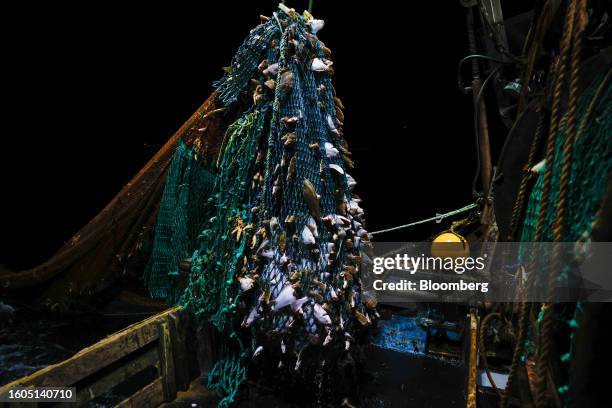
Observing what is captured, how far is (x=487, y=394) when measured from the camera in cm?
292

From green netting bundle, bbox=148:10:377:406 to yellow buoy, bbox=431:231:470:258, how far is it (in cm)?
155

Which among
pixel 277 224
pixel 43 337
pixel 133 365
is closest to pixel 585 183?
pixel 277 224

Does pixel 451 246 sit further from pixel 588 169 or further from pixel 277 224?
pixel 588 169

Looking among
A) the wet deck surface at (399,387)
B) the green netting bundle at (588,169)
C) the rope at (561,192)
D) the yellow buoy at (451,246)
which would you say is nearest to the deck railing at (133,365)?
the wet deck surface at (399,387)

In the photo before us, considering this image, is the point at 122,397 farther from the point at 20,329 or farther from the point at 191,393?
the point at 20,329

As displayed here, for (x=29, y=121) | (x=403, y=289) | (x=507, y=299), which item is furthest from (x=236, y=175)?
(x=29, y=121)

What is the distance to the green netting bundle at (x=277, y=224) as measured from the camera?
8.30 ft

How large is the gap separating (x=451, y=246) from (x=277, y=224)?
106 inches

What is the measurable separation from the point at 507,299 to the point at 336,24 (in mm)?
6918

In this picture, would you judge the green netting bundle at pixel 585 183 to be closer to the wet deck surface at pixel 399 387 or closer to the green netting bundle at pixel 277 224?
the green netting bundle at pixel 277 224

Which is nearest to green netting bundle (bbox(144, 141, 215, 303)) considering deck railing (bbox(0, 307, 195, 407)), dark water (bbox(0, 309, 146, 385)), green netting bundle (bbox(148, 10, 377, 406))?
green netting bundle (bbox(148, 10, 377, 406))

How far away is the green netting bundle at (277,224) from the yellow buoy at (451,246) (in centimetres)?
155

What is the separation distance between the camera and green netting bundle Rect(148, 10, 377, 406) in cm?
253

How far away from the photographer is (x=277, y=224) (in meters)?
2.58
